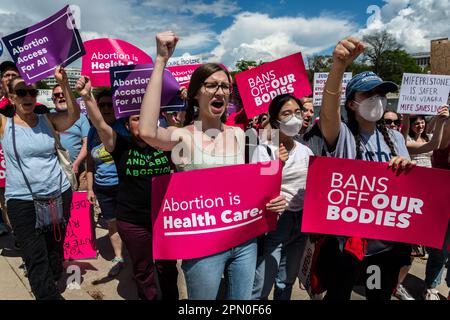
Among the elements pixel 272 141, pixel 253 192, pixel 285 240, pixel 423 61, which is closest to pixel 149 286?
pixel 285 240

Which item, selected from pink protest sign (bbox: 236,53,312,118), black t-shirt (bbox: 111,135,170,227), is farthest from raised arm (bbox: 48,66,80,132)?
pink protest sign (bbox: 236,53,312,118)

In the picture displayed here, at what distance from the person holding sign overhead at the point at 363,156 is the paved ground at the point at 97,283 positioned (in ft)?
3.93

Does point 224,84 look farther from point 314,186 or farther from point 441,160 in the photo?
point 441,160

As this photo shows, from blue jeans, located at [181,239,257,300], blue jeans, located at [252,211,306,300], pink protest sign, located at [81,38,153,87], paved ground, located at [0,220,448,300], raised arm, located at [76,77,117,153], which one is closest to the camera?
blue jeans, located at [181,239,257,300]

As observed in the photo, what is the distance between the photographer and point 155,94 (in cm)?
167

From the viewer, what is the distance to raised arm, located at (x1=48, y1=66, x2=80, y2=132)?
8.79 ft

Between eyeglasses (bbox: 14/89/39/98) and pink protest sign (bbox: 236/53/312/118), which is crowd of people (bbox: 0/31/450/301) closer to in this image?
eyeglasses (bbox: 14/89/39/98)

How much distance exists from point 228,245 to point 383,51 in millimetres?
72880

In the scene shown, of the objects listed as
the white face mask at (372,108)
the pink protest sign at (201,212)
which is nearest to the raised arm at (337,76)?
the white face mask at (372,108)

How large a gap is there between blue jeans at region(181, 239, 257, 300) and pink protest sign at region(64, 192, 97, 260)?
225 cm

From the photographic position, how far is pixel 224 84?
195cm

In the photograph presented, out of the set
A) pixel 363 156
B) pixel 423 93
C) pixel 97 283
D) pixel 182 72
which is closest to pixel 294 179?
pixel 363 156

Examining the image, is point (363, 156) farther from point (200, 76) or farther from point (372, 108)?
point (200, 76)

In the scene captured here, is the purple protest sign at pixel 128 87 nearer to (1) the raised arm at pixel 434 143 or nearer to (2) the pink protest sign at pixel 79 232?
(2) the pink protest sign at pixel 79 232
